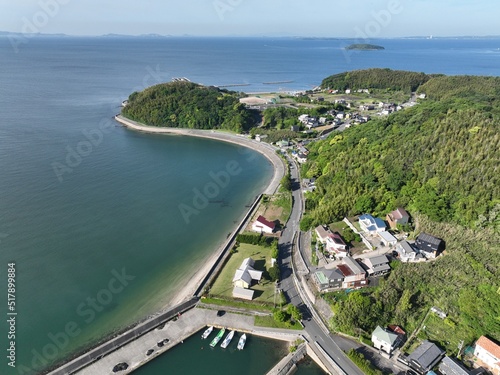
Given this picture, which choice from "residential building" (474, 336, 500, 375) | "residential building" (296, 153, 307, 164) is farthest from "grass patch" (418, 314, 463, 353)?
"residential building" (296, 153, 307, 164)

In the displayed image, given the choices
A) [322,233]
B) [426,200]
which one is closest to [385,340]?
[322,233]

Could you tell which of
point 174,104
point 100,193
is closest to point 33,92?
point 174,104

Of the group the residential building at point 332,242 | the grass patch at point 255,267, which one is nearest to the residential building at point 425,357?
the residential building at point 332,242

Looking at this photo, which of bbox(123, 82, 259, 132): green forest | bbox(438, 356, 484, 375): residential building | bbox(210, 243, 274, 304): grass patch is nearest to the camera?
bbox(438, 356, 484, 375): residential building

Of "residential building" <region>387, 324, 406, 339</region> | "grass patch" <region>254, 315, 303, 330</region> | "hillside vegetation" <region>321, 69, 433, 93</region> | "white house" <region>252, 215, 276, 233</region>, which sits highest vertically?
"hillside vegetation" <region>321, 69, 433, 93</region>

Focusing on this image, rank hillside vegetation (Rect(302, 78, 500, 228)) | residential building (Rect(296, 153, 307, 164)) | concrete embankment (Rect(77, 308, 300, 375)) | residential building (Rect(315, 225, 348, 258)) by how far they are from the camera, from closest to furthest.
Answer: concrete embankment (Rect(77, 308, 300, 375))
residential building (Rect(315, 225, 348, 258))
hillside vegetation (Rect(302, 78, 500, 228))
residential building (Rect(296, 153, 307, 164))

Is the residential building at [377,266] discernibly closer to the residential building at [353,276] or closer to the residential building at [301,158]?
the residential building at [353,276]

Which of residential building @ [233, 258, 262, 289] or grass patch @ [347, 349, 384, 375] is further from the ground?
residential building @ [233, 258, 262, 289]

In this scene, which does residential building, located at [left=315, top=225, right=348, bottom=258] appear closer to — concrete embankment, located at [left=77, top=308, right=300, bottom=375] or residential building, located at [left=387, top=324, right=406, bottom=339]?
residential building, located at [left=387, top=324, right=406, bottom=339]

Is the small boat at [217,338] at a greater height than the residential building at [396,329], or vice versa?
the residential building at [396,329]
